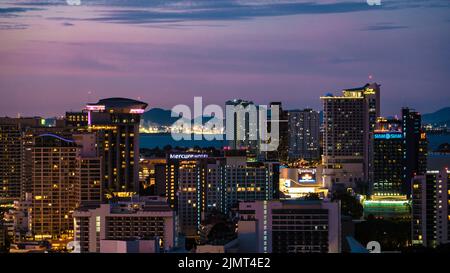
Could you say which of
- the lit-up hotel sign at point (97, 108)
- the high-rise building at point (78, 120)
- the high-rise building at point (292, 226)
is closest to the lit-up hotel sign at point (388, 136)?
the high-rise building at point (78, 120)

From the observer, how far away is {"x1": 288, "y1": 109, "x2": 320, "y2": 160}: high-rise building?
1568 centimetres

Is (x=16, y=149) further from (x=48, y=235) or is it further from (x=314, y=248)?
(x=314, y=248)

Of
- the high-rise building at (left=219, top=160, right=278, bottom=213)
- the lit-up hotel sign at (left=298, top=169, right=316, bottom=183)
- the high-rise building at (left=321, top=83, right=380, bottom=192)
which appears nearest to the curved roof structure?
the high-rise building at (left=219, top=160, right=278, bottom=213)

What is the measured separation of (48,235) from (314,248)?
3464 millimetres

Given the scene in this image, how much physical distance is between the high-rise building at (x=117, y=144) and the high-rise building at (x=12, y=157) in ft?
3.12

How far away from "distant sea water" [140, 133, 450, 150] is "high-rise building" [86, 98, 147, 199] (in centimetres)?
21

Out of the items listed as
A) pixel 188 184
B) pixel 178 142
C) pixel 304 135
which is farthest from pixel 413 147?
pixel 188 184

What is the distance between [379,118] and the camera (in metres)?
16.7

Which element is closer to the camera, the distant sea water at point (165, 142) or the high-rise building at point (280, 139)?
the distant sea water at point (165, 142)

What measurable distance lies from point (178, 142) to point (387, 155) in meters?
4.08

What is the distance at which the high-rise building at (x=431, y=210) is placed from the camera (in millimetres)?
9570

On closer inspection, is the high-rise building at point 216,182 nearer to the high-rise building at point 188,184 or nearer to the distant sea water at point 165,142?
the high-rise building at point 188,184
